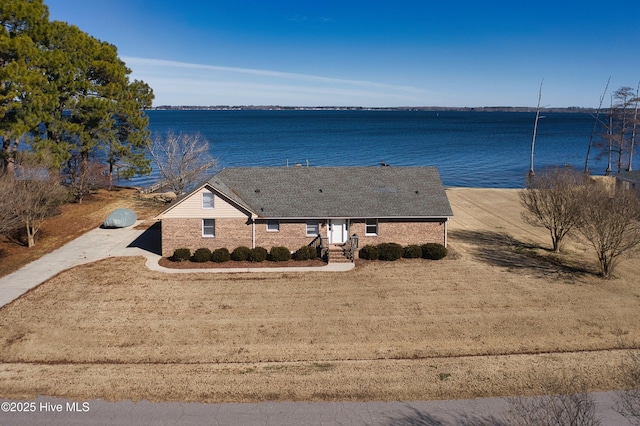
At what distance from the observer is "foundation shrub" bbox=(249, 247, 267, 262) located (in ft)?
89.8

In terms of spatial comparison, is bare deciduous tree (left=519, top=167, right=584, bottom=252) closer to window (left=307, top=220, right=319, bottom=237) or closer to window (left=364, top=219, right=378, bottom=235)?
window (left=364, top=219, right=378, bottom=235)

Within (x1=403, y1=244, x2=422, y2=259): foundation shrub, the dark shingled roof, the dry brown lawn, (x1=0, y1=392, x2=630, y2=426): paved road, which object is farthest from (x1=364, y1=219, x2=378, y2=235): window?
(x1=0, y1=392, x2=630, y2=426): paved road

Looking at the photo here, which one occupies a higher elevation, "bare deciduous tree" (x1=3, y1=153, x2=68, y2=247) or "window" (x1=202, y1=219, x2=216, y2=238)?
"bare deciduous tree" (x1=3, y1=153, x2=68, y2=247)

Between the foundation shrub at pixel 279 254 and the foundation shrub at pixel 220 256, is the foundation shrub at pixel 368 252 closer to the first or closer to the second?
the foundation shrub at pixel 279 254

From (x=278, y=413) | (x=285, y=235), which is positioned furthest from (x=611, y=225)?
(x=278, y=413)

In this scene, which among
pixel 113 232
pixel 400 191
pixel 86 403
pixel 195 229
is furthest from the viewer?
pixel 113 232

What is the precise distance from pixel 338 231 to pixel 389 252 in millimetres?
3450

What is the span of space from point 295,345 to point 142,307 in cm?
775

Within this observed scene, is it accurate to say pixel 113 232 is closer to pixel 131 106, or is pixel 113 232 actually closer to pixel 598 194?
pixel 131 106

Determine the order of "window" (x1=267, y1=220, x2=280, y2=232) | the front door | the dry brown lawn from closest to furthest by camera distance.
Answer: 1. the dry brown lawn
2. "window" (x1=267, y1=220, x2=280, y2=232)
3. the front door

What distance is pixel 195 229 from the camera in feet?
92.7

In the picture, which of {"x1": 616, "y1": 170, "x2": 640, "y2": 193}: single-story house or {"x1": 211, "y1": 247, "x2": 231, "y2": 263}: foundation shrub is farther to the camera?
{"x1": 616, "y1": 170, "x2": 640, "y2": 193}: single-story house

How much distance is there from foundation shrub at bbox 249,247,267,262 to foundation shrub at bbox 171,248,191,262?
355 centimetres

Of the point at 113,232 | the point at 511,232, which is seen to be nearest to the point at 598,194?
the point at 511,232
